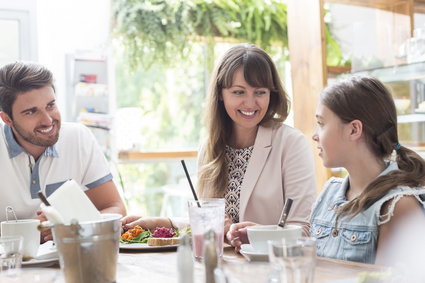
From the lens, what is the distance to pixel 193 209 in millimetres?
1460

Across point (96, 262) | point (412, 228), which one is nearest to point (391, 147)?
point (412, 228)

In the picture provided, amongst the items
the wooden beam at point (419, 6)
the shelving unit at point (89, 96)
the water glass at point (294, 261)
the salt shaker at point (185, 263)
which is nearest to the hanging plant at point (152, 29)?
the shelving unit at point (89, 96)

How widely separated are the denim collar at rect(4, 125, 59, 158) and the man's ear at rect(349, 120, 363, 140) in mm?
1216

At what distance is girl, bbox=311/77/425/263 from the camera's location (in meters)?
1.71

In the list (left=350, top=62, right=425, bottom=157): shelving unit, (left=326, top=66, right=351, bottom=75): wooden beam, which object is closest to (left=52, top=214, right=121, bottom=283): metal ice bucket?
(left=350, top=62, right=425, bottom=157): shelving unit

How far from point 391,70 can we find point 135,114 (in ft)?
6.82

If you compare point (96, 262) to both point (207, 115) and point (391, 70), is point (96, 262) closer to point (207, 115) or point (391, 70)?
point (207, 115)

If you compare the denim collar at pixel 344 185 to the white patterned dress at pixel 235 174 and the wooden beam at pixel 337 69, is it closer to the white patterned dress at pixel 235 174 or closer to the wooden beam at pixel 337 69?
the white patterned dress at pixel 235 174

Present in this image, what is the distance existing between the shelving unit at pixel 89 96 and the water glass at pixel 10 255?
9.00ft

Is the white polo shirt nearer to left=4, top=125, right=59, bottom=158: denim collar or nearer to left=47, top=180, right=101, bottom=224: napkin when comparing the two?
left=4, top=125, right=59, bottom=158: denim collar

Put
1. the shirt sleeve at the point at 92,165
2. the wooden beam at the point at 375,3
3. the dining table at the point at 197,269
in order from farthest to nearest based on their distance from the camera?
the wooden beam at the point at 375,3
the shirt sleeve at the point at 92,165
the dining table at the point at 197,269

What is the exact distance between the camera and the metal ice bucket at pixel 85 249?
1.19 m

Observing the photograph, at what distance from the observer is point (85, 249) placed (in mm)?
1196

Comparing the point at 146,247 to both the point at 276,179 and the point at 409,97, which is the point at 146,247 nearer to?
the point at 276,179
